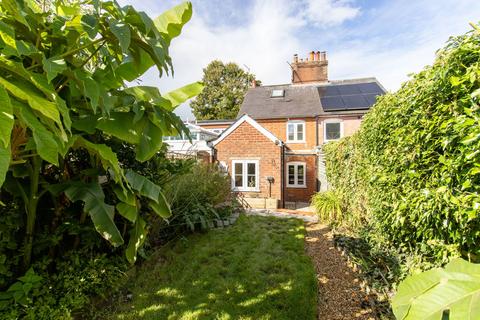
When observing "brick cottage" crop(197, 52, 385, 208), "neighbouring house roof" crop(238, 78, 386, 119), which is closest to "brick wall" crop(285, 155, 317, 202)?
"brick cottage" crop(197, 52, 385, 208)

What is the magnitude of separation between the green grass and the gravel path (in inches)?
7.3

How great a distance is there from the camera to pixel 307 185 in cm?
1561

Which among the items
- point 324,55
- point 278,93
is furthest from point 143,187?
point 324,55

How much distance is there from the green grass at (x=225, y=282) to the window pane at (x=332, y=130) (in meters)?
12.7

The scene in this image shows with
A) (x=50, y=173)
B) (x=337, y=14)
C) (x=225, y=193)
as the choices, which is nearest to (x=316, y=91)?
(x=337, y=14)

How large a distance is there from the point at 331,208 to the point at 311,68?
56.4 feet

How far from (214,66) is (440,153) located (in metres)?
36.8

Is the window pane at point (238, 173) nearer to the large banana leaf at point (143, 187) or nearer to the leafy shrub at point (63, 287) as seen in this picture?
the leafy shrub at point (63, 287)

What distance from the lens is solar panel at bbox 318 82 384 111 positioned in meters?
17.1

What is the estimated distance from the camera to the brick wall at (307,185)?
1552 cm

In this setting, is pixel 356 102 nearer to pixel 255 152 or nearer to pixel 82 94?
pixel 255 152

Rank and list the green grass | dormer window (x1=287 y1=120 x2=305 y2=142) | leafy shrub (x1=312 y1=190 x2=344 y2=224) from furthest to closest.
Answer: dormer window (x1=287 y1=120 x2=305 y2=142), leafy shrub (x1=312 y1=190 x2=344 y2=224), the green grass

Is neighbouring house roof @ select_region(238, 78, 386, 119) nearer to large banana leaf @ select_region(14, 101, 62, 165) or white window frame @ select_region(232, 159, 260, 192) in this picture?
white window frame @ select_region(232, 159, 260, 192)

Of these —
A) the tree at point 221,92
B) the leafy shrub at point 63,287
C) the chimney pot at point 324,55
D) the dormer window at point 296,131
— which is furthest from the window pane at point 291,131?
the tree at point 221,92
